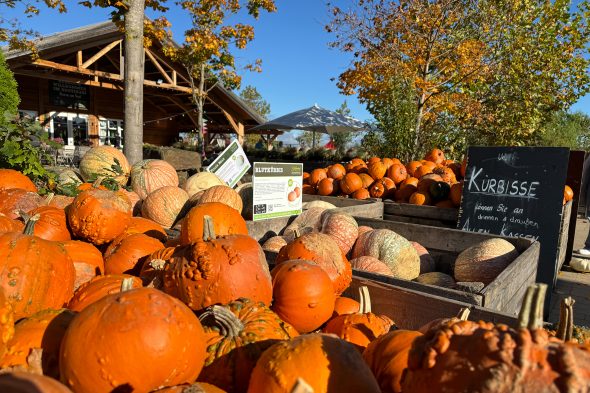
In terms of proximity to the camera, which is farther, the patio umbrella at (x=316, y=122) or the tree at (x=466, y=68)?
the patio umbrella at (x=316, y=122)

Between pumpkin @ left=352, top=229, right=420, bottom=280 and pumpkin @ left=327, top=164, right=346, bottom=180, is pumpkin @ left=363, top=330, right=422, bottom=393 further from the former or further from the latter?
pumpkin @ left=327, top=164, right=346, bottom=180

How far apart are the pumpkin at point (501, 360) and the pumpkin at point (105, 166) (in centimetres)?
431

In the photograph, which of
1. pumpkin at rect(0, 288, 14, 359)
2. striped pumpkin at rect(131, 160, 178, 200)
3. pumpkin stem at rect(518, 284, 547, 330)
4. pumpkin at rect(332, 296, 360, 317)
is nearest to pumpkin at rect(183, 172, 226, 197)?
striped pumpkin at rect(131, 160, 178, 200)

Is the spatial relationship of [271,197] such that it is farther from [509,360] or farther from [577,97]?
[577,97]

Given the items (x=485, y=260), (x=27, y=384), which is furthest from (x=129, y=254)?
(x=485, y=260)

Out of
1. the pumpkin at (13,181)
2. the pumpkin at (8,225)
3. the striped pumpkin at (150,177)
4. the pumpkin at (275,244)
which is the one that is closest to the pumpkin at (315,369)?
the pumpkin at (8,225)

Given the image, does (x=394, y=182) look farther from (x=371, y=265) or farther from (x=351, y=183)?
(x=371, y=265)

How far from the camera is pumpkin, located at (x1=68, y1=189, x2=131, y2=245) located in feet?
8.14

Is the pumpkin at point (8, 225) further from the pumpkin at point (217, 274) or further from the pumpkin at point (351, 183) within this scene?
the pumpkin at point (351, 183)

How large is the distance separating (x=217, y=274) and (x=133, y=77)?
4.78 m

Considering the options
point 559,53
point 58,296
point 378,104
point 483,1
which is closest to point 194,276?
point 58,296

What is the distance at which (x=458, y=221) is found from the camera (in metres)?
4.54

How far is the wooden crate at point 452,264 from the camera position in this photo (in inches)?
78.5

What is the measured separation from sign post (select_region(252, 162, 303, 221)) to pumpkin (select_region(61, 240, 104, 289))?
156cm
